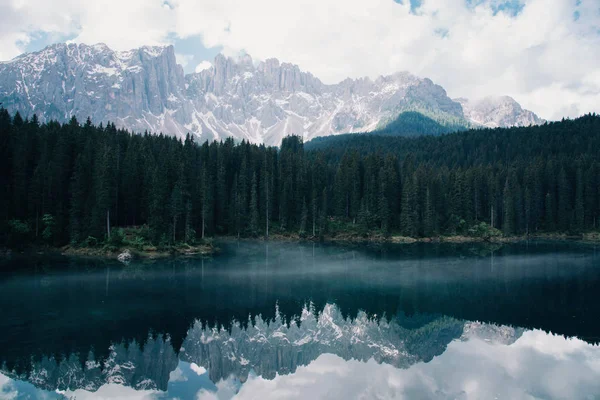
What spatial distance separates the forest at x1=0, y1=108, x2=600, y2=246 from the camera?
65375 mm

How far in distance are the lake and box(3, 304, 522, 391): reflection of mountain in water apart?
0.33 ft

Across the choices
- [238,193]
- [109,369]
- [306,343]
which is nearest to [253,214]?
[238,193]

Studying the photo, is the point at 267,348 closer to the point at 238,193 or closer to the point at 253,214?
the point at 253,214

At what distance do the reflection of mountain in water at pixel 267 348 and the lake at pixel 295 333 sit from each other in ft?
0.33

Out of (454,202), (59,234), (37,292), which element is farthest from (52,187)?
(454,202)

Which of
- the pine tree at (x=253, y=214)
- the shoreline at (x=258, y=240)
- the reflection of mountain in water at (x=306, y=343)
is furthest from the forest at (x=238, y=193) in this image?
the reflection of mountain in water at (x=306, y=343)

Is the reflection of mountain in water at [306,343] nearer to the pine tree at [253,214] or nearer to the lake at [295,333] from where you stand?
the lake at [295,333]

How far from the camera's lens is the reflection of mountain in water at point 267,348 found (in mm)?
20344

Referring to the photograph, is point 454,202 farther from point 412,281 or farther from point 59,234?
point 59,234

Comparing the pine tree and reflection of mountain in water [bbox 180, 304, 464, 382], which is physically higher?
the pine tree

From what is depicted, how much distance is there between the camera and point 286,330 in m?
28.3

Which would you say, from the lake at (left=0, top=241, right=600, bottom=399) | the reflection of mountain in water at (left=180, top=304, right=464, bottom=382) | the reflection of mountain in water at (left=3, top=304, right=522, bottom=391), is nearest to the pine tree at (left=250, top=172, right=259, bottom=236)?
the lake at (left=0, top=241, right=600, bottom=399)

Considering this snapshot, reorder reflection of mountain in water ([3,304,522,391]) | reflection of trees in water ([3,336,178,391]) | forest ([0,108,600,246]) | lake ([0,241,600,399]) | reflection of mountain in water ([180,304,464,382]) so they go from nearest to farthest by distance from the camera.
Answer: reflection of trees in water ([3,336,178,391]), lake ([0,241,600,399]), reflection of mountain in water ([3,304,522,391]), reflection of mountain in water ([180,304,464,382]), forest ([0,108,600,246])

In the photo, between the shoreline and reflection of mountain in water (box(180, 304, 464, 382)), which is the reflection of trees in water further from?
the shoreline
